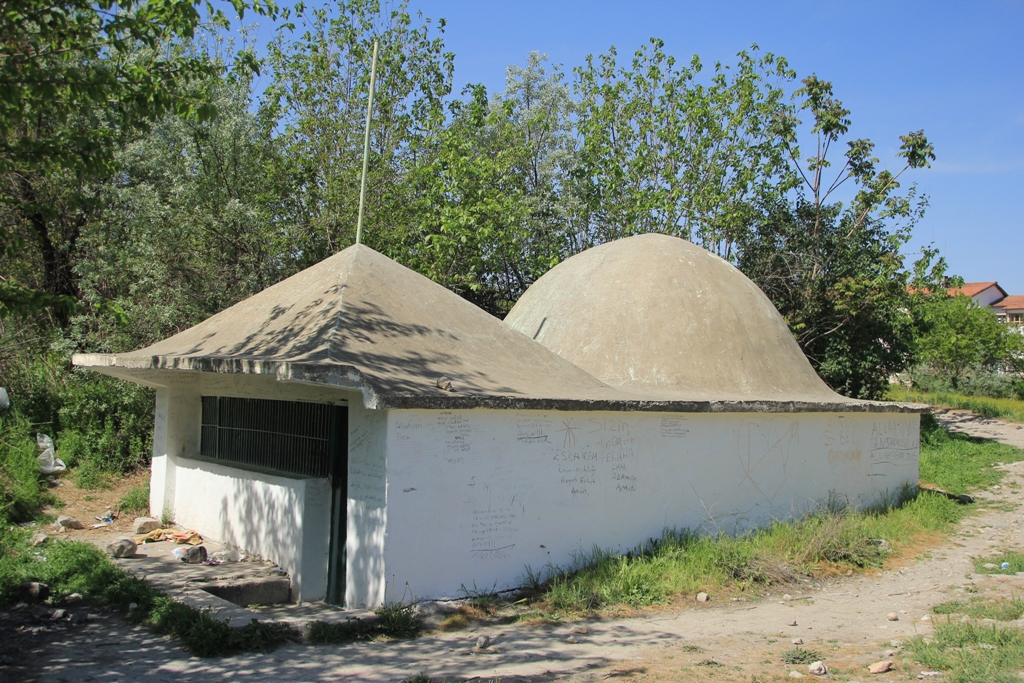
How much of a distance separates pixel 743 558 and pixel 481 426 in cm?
368

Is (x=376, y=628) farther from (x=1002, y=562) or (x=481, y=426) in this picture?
(x=1002, y=562)

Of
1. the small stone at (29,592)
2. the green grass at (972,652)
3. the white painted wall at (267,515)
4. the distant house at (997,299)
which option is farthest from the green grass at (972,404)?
the distant house at (997,299)

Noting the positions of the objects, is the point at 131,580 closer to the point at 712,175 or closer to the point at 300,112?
the point at 300,112

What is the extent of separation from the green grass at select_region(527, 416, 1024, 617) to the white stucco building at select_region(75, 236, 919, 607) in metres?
0.27

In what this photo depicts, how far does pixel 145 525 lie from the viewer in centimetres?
1056

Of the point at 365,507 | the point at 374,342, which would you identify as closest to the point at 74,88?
the point at 374,342

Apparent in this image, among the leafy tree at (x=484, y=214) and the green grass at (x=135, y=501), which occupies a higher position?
the leafy tree at (x=484, y=214)

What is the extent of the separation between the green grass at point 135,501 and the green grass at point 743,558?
21.9 ft

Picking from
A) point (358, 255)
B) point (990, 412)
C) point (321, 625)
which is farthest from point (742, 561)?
point (990, 412)

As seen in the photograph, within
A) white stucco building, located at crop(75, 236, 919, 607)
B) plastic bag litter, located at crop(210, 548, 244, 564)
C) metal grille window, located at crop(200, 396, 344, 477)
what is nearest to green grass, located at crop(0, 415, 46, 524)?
white stucco building, located at crop(75, 236, 919, 607)

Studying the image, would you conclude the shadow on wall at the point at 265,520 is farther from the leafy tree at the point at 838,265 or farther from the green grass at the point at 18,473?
the leafy tree at the point at 838,265

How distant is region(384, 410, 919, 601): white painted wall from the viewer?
759 cm

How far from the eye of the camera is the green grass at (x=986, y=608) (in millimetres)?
7566

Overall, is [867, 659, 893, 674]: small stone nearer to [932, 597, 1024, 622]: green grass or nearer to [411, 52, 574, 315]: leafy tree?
[932, 597, 1024, 622]: green grass
